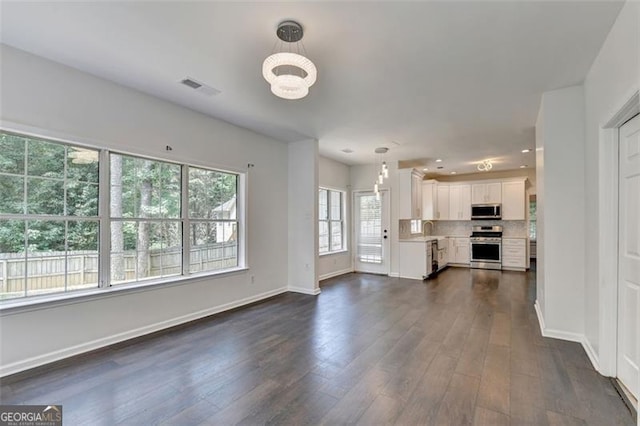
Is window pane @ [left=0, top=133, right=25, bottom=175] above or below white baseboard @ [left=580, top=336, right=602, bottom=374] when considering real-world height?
above

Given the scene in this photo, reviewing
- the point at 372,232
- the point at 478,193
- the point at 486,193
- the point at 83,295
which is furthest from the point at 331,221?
the point at 83,295

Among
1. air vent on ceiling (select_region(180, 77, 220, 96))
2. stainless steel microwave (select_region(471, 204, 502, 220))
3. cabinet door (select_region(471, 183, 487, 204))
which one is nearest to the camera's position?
air vent on ceiling (select_region(180, 77, 220, 96))

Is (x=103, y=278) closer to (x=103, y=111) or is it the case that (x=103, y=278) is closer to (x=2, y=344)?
(x=2, y=344)

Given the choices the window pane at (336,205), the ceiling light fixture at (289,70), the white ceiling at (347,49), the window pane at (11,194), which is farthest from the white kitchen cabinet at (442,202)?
the window pane at (11,194)

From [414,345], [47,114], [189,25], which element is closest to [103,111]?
[47,114]

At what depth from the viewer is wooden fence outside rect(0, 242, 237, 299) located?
8.80 feet

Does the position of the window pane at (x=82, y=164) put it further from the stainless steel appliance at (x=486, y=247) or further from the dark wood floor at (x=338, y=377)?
the stainless steel appliance at (x=486, y=247)

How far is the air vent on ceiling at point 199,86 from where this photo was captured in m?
3.22

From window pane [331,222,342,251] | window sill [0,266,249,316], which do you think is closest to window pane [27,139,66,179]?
window sill [0,266,249,316]

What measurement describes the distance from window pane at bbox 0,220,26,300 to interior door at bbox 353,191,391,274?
6.27m

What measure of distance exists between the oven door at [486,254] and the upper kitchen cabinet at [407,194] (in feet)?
8.00

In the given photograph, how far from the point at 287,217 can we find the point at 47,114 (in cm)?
367

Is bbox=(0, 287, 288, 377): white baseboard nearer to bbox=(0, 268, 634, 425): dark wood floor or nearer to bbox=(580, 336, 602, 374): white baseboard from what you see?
bbox=(0, 268, 634, 425): dark wood floor

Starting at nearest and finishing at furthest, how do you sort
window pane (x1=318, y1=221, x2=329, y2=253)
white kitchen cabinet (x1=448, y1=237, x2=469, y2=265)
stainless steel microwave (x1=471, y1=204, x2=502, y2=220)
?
window pane (x1=318, y1=221, x2=329, y2=253) → stainless steel microwave (x1=471, y1=204, x2=502, y2=220) → white kitchen cabinet (x1=448, y1=237, x2=469, y2=265)
